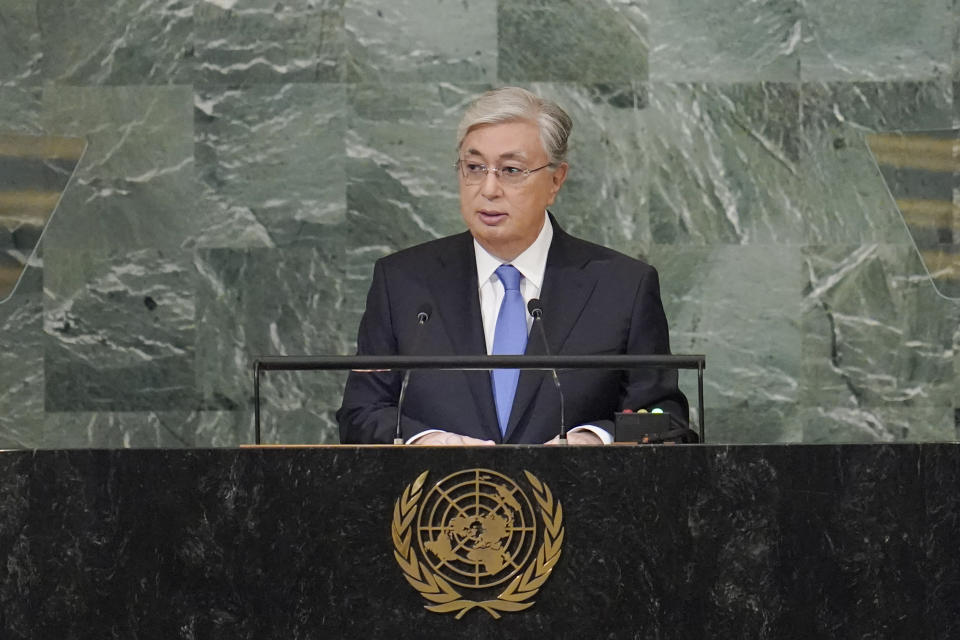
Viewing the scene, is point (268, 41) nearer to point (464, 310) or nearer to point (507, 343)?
point (464, 310)

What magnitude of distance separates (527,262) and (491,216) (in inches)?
6.5

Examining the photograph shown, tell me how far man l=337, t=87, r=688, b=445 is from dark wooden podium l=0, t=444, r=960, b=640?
2.90 ft

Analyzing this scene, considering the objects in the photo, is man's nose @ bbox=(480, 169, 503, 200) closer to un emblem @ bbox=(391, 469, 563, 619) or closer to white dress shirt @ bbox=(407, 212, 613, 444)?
white dress shirt @ bbox=(407, 212, 613, 444)

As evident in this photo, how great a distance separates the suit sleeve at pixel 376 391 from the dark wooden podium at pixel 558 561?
33.7 inches

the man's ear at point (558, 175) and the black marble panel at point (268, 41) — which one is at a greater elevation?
the black marble panel at point (268, 41)

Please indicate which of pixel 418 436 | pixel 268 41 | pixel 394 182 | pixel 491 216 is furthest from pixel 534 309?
pixel 268 41

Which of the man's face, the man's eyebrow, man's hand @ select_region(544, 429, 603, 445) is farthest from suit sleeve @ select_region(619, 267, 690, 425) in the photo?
the man's eyebrow

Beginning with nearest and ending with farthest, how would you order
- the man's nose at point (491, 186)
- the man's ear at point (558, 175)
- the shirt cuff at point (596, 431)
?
1. the shirt cuff at point (596, 431)
2. the man's nose at point (491, 186)
3. the man's ear at point (558, 175)

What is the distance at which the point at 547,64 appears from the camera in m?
5.92

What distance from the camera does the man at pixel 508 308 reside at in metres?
3.92

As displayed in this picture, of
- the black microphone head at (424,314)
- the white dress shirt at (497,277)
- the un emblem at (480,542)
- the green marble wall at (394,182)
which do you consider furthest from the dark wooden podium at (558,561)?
the green marble wall at (394,182)

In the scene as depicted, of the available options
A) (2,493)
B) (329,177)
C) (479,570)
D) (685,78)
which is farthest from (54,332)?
(479,570)

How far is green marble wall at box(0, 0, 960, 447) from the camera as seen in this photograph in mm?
5906

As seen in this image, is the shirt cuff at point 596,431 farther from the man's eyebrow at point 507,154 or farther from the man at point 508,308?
the man's eyebrow at point 507,154
